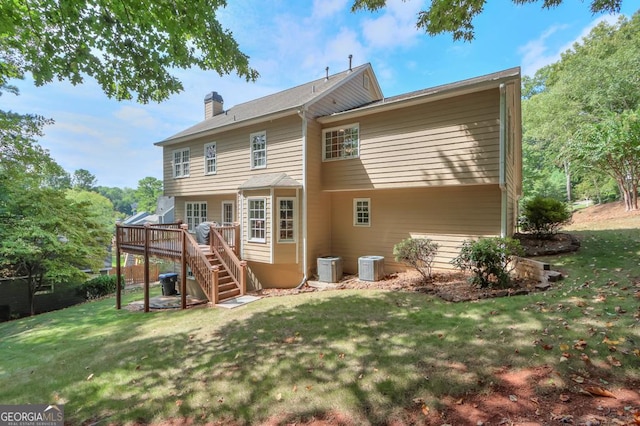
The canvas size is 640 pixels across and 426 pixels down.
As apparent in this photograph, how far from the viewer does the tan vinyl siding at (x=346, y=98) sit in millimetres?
10553

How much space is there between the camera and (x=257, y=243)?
34.0 ft

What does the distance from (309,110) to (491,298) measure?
804cm

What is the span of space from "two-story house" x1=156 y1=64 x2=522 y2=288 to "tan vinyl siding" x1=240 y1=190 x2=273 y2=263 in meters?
0.04

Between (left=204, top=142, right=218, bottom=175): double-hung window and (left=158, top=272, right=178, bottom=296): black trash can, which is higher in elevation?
(left=204, top=142, right=218, bottom=175): double-hung window

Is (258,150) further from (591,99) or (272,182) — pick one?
(591,99)

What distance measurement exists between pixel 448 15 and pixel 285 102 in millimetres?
7490

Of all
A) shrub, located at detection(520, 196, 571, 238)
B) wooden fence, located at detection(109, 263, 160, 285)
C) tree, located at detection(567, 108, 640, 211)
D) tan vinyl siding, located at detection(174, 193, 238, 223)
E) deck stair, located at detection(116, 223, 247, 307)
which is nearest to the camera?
deck stair, located at detection(116, 223, 247, 307)

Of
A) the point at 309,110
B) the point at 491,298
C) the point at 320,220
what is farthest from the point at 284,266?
the point at 491,298

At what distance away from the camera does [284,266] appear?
33.1 feet

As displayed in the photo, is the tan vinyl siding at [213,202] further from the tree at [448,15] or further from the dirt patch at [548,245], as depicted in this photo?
the dirt patch at [548,245]

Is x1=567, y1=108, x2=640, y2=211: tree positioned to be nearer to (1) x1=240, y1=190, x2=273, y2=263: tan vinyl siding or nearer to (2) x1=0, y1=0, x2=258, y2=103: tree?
(1) x1=240, y1=190, x2=273, y2=263: tan vinyl siding

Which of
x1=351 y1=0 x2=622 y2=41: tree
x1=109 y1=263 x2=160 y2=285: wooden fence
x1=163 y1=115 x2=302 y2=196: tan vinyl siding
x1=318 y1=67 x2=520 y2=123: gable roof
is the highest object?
x1=351 y1=0 x2=622 y2=41: tree

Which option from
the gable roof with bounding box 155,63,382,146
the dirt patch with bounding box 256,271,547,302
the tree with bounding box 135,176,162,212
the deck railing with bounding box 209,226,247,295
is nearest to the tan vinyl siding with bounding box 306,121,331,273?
the gable roof with bounding box 155,63,382,146

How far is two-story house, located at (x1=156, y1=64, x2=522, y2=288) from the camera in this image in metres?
7.90
